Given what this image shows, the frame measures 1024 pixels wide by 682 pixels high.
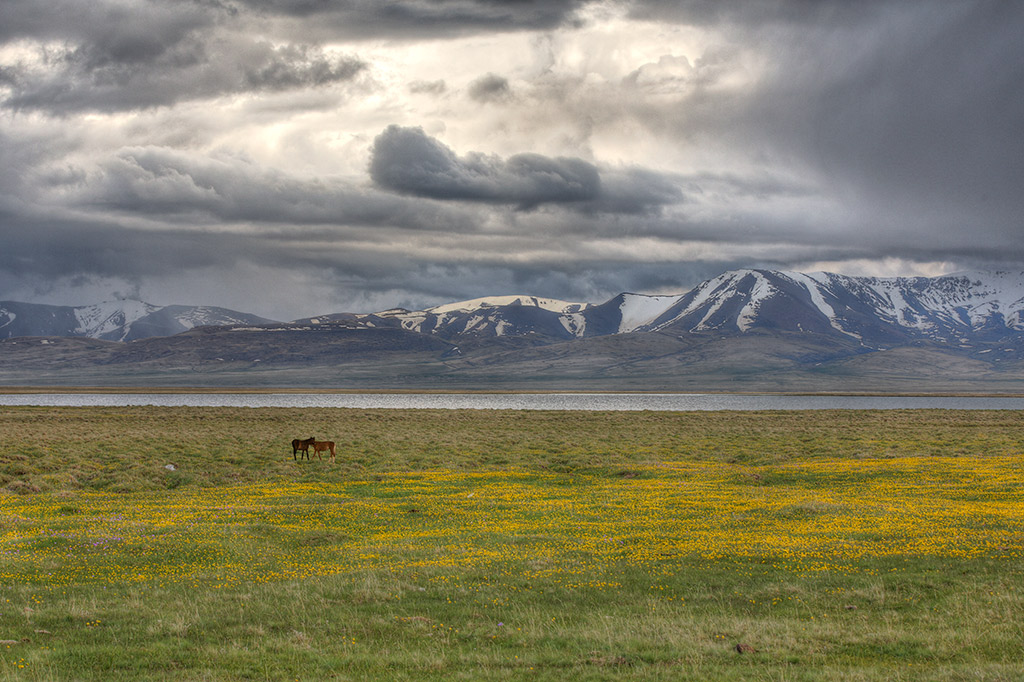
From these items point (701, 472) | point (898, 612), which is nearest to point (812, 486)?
point (701, 472)

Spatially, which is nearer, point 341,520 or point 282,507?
point 341,520

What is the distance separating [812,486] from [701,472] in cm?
820

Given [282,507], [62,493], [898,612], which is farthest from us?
[62,493]

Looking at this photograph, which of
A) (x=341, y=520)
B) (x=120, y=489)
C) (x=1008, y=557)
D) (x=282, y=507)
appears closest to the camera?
(x=1008, y=557)

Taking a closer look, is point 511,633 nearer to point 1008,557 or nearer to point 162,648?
point 162,648

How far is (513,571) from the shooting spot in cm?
2338

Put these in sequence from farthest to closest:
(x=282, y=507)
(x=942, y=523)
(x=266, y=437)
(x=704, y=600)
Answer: (x=266, y=437)
(x=282, y=507)
(x=942, y=523)
(x=704, y=600)

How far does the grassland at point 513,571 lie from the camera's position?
52.6ft

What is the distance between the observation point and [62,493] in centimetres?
4028

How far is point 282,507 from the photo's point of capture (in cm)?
3500

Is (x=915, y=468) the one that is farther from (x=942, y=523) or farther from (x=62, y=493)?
(x=62, y=493)

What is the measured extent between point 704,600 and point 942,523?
14.0 metres

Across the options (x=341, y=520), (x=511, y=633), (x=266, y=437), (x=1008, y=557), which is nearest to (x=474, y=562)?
(x=511, y=633)

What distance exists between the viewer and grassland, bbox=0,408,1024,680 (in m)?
16.0
